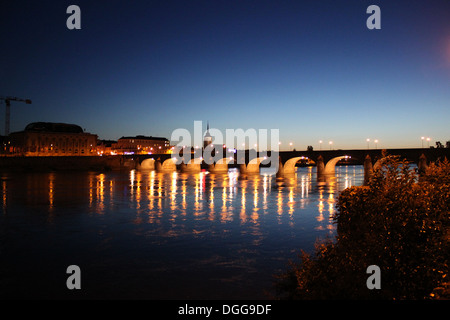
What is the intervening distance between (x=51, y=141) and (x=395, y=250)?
164680 millimetres

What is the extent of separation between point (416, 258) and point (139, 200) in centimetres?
3016

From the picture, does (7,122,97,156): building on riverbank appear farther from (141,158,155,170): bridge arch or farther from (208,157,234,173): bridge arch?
(208,157,234,173): bridge arch

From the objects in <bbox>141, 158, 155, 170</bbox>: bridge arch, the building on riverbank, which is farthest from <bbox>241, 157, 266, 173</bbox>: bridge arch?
the building on riverbank

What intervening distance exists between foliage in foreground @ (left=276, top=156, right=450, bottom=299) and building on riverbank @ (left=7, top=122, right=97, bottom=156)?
148 m

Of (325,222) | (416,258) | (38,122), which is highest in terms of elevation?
(38,122)

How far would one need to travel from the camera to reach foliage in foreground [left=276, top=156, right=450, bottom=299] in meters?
7.79

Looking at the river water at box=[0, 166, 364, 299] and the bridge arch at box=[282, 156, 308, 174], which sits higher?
the bridge arch at box=[282, 156, 308, 174]

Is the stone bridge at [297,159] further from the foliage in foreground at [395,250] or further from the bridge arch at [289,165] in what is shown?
the foliage in foreground at [395,250]

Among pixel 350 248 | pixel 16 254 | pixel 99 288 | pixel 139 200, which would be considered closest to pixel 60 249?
pixel 16 254

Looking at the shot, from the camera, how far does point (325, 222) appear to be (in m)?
22.9

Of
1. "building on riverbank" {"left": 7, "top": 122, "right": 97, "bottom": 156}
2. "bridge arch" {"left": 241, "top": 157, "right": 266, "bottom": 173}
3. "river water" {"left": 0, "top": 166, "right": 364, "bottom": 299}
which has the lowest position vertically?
"river water" {"left": 0, "top": 166, "right": 364, "bottom": 299}
